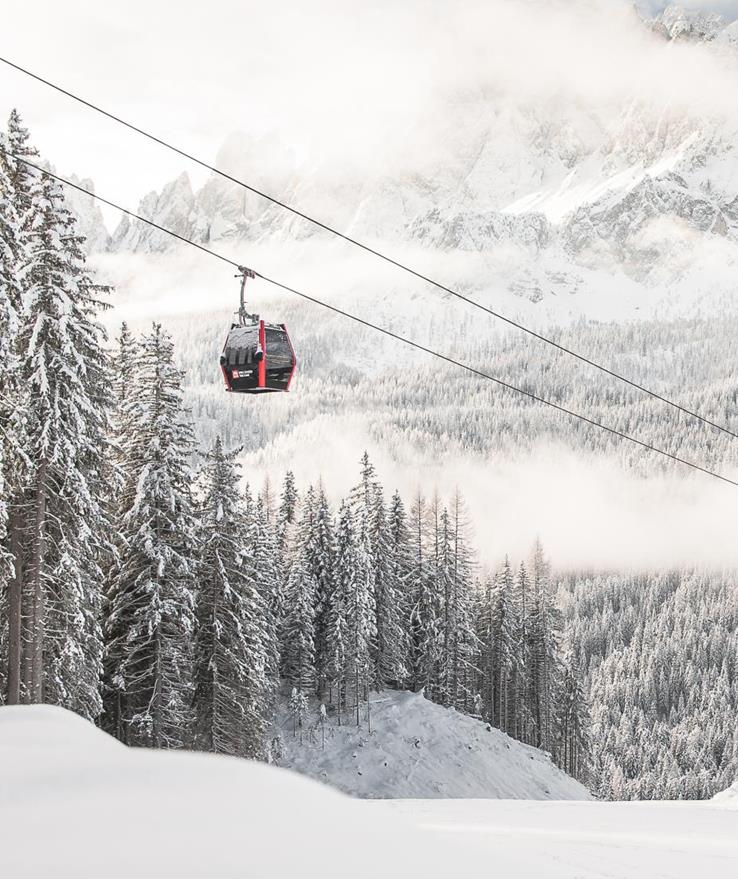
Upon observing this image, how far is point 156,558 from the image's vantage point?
A: 24.9 meters

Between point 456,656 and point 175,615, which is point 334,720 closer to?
point 456,656

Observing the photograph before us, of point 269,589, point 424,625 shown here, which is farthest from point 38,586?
point 424,625

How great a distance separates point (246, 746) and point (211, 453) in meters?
9.26

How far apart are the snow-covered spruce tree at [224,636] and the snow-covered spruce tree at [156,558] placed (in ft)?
6.74

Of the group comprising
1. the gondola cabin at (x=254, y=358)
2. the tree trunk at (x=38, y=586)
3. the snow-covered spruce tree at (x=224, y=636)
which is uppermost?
the gondola cabin at (x=254, y=358)

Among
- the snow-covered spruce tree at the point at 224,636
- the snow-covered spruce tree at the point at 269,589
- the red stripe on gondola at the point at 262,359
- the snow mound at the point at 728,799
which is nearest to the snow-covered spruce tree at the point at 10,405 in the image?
the red stripe on gondola at the point at 262,359

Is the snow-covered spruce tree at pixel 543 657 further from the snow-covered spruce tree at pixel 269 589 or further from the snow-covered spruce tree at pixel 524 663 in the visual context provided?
the snow-covered spruce tree at pixel 269 589

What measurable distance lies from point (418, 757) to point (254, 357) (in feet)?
109

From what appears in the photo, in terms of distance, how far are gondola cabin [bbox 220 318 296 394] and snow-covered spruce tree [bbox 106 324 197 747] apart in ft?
17.7

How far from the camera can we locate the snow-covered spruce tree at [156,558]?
25141 millimetres

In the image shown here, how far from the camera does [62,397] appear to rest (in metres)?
20.1

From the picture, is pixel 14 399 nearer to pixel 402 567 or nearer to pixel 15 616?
pixel 15 616

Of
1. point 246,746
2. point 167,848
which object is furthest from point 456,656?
point 167,848

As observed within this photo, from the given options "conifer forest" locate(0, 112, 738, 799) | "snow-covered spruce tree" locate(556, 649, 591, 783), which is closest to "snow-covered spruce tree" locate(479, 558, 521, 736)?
"snow-covered spruce tree" locate(556, 649, 591, 783)
